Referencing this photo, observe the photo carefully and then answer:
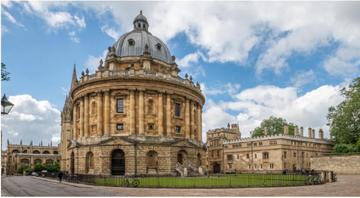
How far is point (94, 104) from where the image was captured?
49.8m

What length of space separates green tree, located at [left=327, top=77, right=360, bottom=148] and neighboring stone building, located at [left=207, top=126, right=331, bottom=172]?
10946 millimetres

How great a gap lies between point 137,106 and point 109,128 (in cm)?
446

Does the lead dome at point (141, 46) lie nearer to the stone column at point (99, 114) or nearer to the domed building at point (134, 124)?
the domed building at point (134, 124)

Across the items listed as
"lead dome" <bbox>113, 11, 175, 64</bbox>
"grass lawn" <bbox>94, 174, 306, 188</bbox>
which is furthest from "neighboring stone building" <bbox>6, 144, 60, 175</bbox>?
"grass lawn" <bbox>94, 174, 306, 188</bbox>

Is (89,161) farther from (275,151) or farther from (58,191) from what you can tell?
(275,151)

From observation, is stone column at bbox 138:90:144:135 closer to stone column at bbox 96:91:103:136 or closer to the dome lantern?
stone column at bbox 96:91:103:136

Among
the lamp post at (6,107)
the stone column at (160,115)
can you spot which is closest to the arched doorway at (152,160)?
the stone column at (160,115)

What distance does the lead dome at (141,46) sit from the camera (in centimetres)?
5550

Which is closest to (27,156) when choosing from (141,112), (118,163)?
(118,163)

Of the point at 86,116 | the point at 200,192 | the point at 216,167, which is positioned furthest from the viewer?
the point at 216,167

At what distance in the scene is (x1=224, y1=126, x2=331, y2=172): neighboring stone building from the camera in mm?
73750

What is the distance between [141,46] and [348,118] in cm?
3557

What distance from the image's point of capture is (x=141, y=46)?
55.8 meters

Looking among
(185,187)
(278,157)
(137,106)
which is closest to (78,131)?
(137,106)
